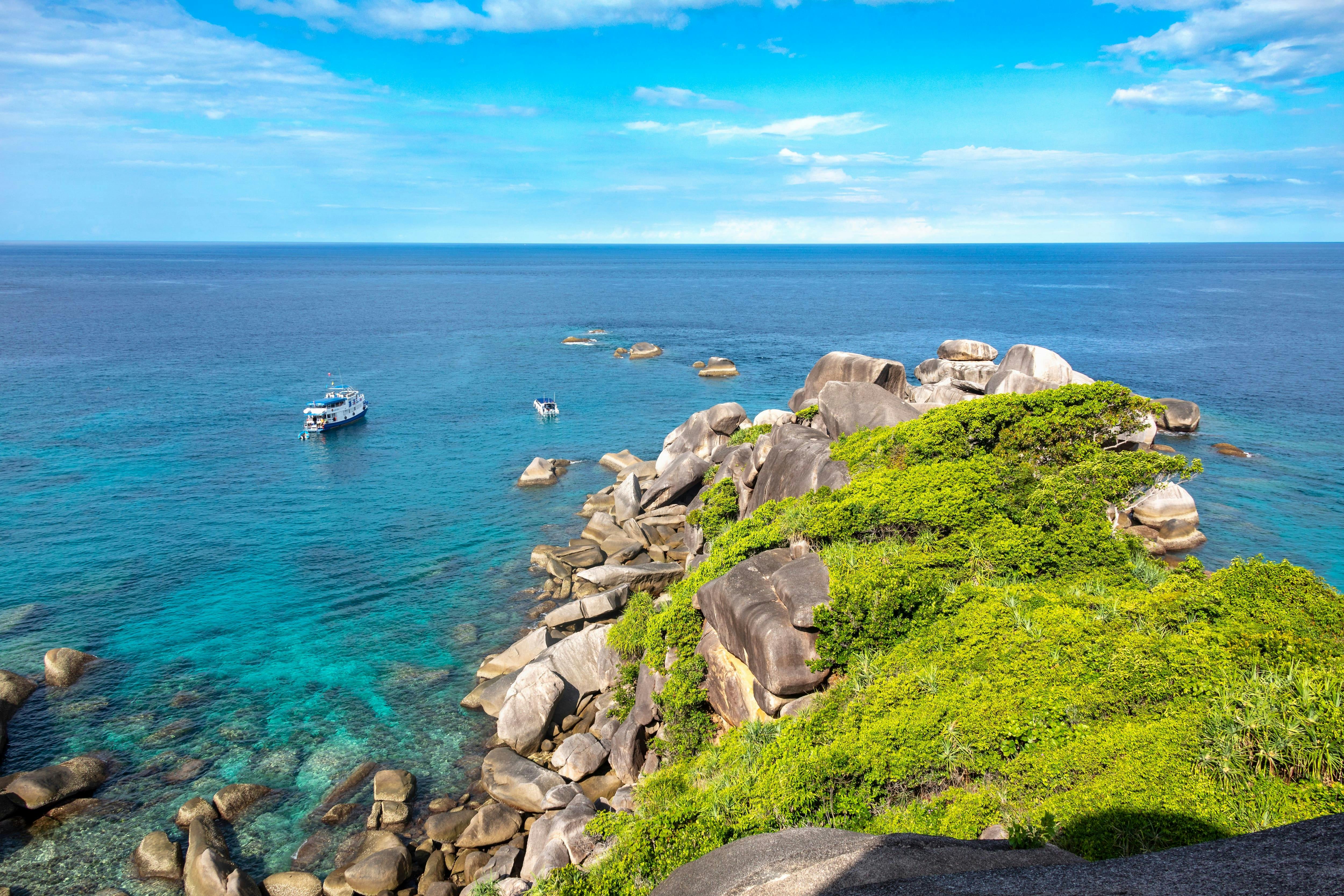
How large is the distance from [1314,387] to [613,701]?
80576 mm

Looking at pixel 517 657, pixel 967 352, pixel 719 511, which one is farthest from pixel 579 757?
pixel 967 352

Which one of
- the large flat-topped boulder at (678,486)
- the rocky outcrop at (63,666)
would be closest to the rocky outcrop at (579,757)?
the large flat-topped boulder at (678,486)

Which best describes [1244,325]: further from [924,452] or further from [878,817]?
[878,817]

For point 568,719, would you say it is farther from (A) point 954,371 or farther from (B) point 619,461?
(A) point 954,371

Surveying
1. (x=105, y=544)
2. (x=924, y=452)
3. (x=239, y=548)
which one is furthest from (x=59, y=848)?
(x=924, y=452)

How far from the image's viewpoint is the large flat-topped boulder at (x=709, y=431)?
44.5 metres

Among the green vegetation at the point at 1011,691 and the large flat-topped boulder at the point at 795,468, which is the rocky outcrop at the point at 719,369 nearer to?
the large flat-topped boulder at the point at 795,468

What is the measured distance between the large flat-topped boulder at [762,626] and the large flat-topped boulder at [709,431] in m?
21.1

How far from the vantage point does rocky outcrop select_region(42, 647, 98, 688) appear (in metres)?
29.4

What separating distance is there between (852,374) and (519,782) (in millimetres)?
25558

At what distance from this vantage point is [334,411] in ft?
208

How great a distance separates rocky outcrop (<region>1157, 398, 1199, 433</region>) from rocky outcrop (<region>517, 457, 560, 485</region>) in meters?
47.0

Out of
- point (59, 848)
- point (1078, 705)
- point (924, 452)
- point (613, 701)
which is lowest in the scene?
point (59, 848)

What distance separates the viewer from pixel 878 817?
44.0ft
